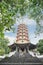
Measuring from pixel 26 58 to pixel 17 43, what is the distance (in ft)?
16.0

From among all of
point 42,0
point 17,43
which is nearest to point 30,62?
point 17,43

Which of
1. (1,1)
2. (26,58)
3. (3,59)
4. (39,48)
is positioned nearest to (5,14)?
(1,1)

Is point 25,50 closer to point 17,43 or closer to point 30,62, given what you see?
point 17,43

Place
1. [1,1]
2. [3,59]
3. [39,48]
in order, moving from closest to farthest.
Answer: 1. [1,1]
2. [3,59]
3. [39,48]

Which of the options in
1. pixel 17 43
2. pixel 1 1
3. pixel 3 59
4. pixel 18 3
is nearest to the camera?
pixel 1 1

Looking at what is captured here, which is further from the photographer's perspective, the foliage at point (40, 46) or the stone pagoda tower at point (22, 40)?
the foliage at point (40, 46)

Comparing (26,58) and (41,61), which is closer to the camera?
(41,61)

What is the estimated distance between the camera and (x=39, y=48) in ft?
108

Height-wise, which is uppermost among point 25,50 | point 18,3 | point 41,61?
point 25,50

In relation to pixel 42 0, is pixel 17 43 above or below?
above

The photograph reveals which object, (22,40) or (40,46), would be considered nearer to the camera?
(22,40)

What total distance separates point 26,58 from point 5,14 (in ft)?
58.2

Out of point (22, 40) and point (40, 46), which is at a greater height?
point (40, 46)

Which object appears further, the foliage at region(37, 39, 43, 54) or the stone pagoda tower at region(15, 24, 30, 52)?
the foliage at region(37, 39, 43, 54)
